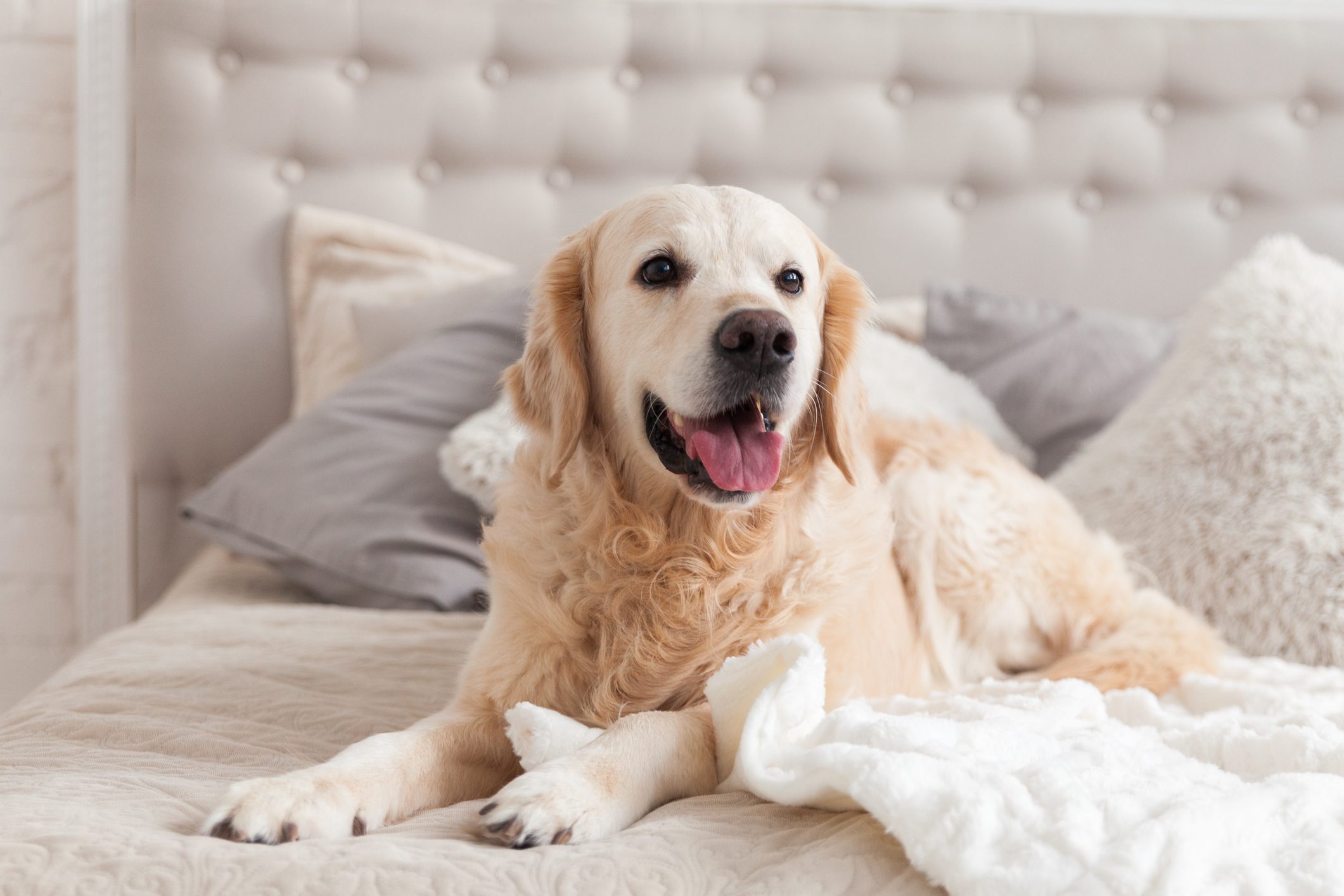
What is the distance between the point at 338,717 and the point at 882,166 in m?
2.16

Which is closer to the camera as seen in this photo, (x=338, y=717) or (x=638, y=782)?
(x=638, y=782)

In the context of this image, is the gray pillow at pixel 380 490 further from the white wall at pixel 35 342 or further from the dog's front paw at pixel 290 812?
the white wall at pixel 35 342

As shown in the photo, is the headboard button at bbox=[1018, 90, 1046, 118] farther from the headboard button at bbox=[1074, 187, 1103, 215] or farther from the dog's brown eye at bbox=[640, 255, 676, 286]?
the dog's brown eye at bbox=[640, 255, 676, 286]

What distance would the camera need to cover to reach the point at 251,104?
2824mm

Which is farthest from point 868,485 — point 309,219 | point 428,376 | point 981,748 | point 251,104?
point 251,104

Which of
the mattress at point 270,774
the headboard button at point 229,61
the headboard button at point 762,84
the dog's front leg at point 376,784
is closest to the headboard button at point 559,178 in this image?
the headboard button at point 762,84

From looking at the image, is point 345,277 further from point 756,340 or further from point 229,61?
point 756,340

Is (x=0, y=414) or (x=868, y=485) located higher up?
(x=868, y=485)

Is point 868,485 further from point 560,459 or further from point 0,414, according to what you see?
point 0,414

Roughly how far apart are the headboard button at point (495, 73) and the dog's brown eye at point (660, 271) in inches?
66.5

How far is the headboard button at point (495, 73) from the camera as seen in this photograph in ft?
9.50

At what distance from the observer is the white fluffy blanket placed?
35.4 inches

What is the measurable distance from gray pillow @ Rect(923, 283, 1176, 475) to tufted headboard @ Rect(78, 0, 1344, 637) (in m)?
0.34

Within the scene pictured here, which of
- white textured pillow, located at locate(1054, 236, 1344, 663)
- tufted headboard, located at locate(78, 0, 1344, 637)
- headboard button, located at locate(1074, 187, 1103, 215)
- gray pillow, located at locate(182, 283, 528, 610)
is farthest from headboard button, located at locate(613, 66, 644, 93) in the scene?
white textured pillow, located at locate(1054, 236, 1344, 663)
